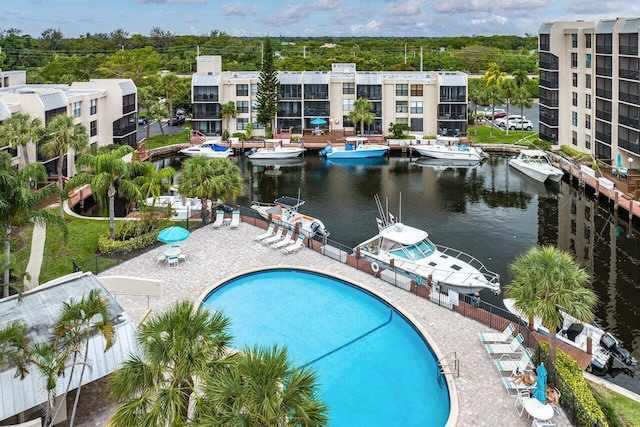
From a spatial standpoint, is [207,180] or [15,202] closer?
[15,202]

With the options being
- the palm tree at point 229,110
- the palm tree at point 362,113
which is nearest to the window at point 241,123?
the palm tree at point 229,110

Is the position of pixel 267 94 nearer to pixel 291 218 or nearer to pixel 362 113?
pixel 362 113

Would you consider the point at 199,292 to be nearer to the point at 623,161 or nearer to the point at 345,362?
the point at 345,362

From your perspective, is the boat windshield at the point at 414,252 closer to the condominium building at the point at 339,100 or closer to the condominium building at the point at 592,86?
the condominium building at the point at 592,86

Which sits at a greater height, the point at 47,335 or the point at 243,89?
the point at 243,89

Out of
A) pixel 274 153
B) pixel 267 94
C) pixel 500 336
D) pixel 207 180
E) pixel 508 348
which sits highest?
pixel 267 94

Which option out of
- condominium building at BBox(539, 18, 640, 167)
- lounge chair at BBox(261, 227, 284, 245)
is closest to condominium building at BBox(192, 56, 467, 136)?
condominium building at BBox(539, 18, 640, 167)

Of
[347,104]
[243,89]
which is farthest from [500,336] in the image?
[243,89]

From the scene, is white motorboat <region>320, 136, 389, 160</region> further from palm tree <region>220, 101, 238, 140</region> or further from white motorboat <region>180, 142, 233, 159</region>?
palm tree <region>220, 101, 238, 140</region>
